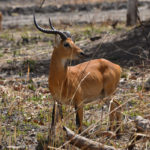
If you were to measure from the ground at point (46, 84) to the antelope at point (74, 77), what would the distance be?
0.19 metres

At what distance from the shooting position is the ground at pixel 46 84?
596cm

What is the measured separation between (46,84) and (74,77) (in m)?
2.74

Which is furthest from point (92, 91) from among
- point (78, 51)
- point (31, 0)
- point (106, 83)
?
point (31, 0)

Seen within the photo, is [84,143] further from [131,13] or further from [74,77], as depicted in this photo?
[131,13]

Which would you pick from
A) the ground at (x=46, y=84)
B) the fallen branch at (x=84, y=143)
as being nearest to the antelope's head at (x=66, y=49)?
the ground at (x=46, y=84)

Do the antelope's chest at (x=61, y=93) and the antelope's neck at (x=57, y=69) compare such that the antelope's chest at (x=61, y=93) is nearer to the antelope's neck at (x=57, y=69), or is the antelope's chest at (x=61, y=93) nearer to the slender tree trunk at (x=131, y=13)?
the antelope's neck at (x=57, y=69)

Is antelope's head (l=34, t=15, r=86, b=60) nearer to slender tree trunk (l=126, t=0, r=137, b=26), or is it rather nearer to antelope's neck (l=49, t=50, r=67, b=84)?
antelope's neck (l=49, t=50, r=67, b=84)

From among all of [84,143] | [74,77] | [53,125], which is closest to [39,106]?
[74,77]

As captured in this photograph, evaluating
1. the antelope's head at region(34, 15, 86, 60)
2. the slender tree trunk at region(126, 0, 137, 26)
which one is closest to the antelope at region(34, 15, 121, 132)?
the antelope's head at region(34, 15, 86, 60)

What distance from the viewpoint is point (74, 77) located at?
22.3ft

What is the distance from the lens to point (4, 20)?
22.1m

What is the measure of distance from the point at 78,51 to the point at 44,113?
50.5 inches

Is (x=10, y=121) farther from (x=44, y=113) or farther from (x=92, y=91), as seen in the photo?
(x=92, y=91)

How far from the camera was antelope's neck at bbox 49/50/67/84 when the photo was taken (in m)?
6.54
